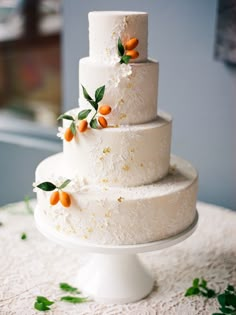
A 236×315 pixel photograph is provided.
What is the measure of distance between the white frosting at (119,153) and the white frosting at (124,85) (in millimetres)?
38

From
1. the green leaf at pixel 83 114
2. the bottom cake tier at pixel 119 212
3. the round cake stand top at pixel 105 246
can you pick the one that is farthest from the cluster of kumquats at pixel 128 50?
the round cake stand top at pixel 105 246

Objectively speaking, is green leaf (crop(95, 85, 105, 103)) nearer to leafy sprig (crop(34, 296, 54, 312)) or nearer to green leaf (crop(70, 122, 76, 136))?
green leaf (crop(70, 122, 76, 136))

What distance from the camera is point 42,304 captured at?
1529mm

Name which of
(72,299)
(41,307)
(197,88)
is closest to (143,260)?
(72,299)

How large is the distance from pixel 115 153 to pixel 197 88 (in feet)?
3.10

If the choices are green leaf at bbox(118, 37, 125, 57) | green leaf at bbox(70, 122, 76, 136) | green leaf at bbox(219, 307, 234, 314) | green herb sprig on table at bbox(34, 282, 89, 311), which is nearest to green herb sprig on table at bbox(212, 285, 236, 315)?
green leaf at bbox(219, 307, 234, 314)

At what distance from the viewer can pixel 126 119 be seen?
1.53 m

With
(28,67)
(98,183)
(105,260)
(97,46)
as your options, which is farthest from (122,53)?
(28,67)

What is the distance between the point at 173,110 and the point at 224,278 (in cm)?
90

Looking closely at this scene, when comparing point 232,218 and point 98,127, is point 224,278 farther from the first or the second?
point 98,127

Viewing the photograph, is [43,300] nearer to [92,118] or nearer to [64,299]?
[64,299]

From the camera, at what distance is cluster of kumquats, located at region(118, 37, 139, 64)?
1.47 m

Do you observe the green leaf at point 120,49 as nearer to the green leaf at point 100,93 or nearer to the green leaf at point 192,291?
the green leaf at point 100,93

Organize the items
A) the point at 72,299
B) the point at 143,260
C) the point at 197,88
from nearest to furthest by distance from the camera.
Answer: the point at 72,299
the point at 143,260
the point at 197,88
